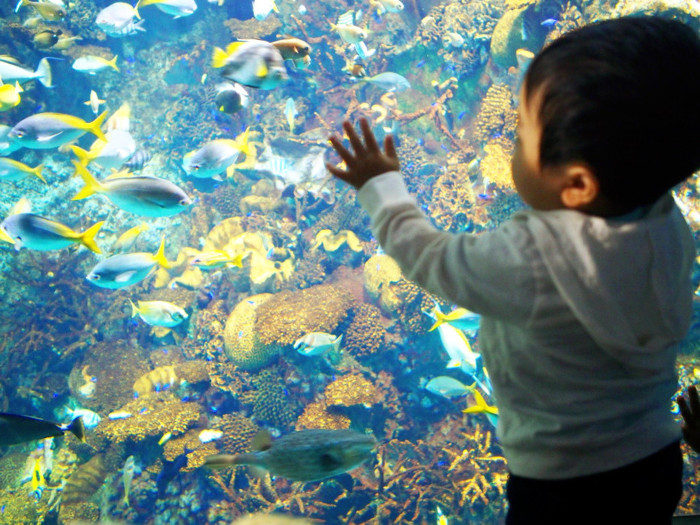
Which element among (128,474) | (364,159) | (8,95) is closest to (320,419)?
(128,474)

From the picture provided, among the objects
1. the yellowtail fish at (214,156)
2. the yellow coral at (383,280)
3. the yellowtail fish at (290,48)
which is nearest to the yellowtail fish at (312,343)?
the yellow coral at (383,280)

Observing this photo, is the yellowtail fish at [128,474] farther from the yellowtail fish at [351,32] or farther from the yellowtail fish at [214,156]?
the yellowtail fish at [351,32]

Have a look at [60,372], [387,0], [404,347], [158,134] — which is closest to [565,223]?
[404,347]

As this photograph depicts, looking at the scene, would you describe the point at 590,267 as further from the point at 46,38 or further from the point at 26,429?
the point at 46,38

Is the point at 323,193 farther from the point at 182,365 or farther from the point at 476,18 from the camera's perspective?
the point at 476,18

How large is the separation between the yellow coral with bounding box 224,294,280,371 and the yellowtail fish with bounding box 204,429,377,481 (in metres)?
4.54

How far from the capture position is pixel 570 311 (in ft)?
2.68

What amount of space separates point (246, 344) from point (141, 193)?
359cm

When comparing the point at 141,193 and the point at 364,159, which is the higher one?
the point at 141,193

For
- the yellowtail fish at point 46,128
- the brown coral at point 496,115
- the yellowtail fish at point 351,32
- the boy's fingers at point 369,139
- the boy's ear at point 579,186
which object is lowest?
the boy's ear at point 579,186

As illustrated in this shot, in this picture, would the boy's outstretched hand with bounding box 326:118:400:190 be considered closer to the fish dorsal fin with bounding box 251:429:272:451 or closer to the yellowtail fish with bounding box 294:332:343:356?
the fish dorsal fin with bounding box 251:429:272:451

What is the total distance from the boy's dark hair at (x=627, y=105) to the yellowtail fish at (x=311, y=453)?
1.71m

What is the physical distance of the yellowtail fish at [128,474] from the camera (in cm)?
607

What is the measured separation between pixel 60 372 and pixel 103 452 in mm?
2988
